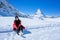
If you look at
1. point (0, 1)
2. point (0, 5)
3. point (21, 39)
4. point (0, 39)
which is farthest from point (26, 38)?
point (0, 1)

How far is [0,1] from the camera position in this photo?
10712cm

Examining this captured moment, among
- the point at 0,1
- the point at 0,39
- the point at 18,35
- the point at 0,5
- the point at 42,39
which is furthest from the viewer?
the point at 0,1

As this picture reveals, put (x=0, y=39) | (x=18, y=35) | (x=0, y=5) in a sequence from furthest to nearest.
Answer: (x=0, y=5) < (x=18, y=35) < (x=0, y=39)

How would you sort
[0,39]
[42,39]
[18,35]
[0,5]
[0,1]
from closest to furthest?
[0,39] → [42,39] → [18,35] → [0,5] → [0,1]

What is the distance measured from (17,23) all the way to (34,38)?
2285 millimetres

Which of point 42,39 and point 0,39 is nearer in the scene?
point 0,39

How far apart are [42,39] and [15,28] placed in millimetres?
2849

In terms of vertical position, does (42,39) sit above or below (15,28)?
below

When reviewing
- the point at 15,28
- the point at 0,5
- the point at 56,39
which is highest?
the point at 0,5

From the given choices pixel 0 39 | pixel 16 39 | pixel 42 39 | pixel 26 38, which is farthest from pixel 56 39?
pixel 0 39

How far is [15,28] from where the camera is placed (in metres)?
12.6

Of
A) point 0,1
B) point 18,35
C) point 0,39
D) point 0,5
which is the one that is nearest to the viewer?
point 0,39

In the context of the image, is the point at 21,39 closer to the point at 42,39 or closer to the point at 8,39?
the point at 8,39

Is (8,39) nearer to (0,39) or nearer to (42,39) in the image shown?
(0,39)
